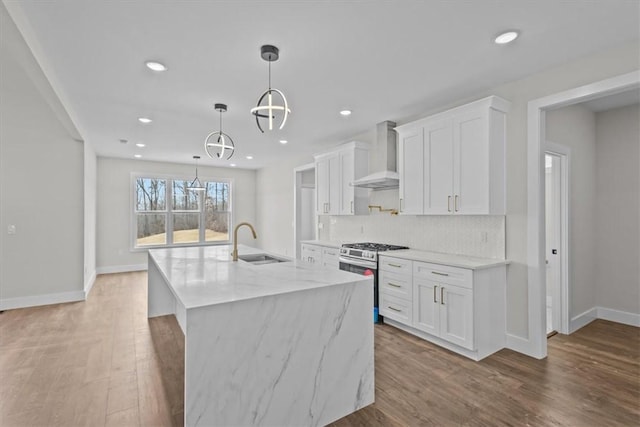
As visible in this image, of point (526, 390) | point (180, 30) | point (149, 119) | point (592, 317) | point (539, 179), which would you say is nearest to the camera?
point (180, 30)

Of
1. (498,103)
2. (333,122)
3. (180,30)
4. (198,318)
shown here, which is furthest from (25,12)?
(498,103)

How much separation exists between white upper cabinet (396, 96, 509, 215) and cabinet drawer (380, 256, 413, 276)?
24.2 inches

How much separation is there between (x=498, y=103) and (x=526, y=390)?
97.0 inches

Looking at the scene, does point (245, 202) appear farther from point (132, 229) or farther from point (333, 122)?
point (333, 122)

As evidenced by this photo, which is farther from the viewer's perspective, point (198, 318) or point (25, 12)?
point (25, 12)

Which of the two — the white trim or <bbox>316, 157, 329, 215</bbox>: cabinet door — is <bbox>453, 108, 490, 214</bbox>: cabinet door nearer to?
the white trim

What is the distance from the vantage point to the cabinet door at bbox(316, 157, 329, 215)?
5.19m

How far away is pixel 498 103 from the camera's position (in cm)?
302

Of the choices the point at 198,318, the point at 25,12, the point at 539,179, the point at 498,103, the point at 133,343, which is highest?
the point at 25,12

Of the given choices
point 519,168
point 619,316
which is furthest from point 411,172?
point 619,316

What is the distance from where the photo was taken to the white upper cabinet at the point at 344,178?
185 inches

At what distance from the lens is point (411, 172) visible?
12.2ft

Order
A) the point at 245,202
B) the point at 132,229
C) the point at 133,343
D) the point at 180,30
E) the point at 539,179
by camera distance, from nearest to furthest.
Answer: the point at 180,30 < the point at 539,179 < the point at 133,343 < the point at 132,229 < the point at 245,202

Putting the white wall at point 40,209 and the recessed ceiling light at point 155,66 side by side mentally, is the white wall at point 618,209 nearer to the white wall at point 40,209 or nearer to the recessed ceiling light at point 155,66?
the recessed ceiling light at point 155,66
